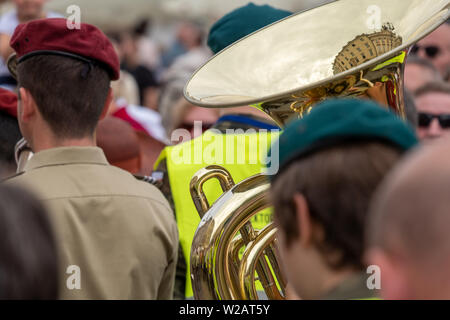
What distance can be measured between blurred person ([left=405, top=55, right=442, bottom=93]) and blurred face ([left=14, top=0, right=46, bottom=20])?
2185 mm

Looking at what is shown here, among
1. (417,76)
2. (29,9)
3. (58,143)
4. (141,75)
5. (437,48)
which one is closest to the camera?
(58,143)

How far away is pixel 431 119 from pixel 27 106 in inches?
95.8

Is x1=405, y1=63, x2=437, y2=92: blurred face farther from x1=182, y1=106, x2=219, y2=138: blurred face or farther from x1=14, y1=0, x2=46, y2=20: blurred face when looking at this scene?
x1=14, y1=0, x2=46, y2=20: blurred face

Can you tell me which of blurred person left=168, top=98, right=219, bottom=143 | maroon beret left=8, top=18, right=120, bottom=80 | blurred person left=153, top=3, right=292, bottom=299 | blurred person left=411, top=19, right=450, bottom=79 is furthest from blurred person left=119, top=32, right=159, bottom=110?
maroon beret left=8, top=18, right=120, bottom=80

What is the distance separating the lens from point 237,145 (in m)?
2.91

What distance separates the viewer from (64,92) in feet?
8.00

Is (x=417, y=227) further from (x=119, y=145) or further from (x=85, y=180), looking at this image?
(x=119, y=145)

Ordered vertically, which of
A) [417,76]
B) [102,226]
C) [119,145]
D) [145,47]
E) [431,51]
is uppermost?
[145,47]

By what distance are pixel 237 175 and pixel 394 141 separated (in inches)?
53.4

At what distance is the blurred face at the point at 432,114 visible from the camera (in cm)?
424

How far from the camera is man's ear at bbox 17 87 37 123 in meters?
2.45

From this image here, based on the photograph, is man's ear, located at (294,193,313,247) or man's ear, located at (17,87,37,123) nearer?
man's ear, located at (294,193,313,247)

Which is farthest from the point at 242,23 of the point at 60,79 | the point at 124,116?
the point at 124,116
